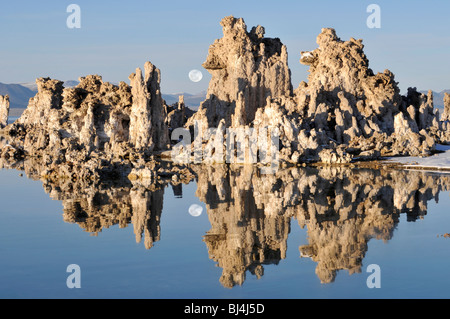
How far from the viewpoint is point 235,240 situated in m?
20.8

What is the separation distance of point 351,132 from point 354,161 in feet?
17.7

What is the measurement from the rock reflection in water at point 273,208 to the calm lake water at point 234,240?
0.06 m

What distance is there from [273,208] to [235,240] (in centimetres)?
630

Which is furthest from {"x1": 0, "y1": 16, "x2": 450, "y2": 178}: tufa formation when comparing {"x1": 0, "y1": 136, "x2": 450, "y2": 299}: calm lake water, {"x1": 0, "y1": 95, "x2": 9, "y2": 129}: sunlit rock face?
{"x1": 0, "y1": 95, "x2": 9, "y2": 129}: sunlit rock face

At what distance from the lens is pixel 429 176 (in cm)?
3809

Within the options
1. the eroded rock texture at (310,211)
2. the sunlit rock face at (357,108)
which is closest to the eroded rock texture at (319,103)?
the sunlit rock face at (357,108)

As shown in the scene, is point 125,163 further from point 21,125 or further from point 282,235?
point 21,125

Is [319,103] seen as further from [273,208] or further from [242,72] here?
[273,208]

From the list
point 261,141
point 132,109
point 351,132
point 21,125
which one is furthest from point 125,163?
point 21,125

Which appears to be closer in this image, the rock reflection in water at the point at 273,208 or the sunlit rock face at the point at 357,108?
the rock reflection in water at the point at 273,208

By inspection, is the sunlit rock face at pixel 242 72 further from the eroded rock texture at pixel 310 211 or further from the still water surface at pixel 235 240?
the still water surface at pixel 235 240

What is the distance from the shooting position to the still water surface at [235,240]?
15719 millimetres

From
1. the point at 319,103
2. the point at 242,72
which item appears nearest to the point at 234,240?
the point at 319,103

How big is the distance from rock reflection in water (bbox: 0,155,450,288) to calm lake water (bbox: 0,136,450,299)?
6 cm
